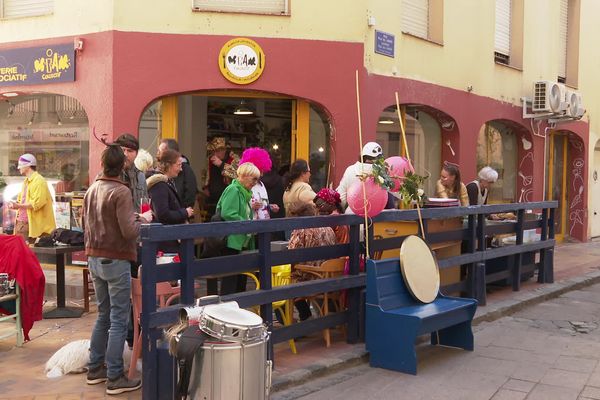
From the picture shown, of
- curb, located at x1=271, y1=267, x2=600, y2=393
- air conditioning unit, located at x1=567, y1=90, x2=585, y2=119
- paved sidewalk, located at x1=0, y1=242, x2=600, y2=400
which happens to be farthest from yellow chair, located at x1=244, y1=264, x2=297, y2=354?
air conditioning unit, located at x1=567, y1=90, x2=585, y2=119

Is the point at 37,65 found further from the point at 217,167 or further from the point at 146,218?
the point at 146,218

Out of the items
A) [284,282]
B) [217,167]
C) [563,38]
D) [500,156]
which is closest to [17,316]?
[284,282]

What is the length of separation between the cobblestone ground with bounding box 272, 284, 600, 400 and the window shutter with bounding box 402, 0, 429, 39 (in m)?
5.52

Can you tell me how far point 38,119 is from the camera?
9.91 m

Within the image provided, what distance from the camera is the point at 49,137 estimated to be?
32.2 feet

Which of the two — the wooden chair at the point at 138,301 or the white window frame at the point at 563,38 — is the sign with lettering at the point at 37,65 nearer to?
the wooden chair at the point at 138,301

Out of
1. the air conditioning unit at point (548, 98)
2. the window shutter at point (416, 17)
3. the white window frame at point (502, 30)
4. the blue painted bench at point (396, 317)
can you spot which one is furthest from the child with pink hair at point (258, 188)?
the air conditioning unit at point (548, 98)

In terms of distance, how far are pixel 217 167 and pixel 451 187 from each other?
127 inches

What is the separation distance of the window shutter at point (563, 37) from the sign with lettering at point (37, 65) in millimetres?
11253

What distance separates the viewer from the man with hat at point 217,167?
914cm

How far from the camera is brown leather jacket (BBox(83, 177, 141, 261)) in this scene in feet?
15.2

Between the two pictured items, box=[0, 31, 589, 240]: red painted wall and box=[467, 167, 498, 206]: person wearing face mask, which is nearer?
box=[0, 31, 589, 240]: red painted wall

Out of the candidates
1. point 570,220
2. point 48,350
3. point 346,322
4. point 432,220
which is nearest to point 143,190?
point 48,350

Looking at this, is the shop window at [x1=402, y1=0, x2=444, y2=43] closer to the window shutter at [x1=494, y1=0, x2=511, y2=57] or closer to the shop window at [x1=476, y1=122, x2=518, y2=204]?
the window shutter at [x1=494, y1=0, x2=511, y2=57]
